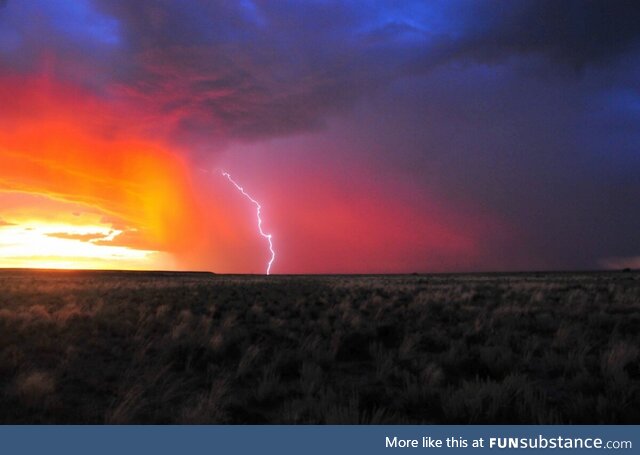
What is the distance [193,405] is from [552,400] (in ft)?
16.2

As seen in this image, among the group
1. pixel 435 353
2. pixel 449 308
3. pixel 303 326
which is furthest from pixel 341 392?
pixel 449 308

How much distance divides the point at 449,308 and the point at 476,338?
6512 mm

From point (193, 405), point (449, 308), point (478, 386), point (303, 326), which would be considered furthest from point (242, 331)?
point (449, 308)

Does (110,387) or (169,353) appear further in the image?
(169,353)

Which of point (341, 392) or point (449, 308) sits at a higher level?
point (449, 308)

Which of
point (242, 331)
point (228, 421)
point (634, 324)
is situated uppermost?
point (634, 324)

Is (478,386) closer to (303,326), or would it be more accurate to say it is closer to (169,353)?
(169,353)

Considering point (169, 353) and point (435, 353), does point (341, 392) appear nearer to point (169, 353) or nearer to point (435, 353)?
point (435, 353)

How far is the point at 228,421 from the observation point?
5910 millimetres

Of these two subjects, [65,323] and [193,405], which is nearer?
[193,405]

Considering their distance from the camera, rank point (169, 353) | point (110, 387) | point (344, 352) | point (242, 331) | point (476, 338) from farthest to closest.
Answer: point (242, 331)
point (476, 338)
point (344, 352)
point (169, 353)
point (110, 387)

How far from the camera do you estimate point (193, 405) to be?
6562 mm

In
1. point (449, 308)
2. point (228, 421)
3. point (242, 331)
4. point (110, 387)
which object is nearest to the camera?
point (228, 421)

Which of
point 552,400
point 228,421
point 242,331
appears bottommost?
point 228,421
